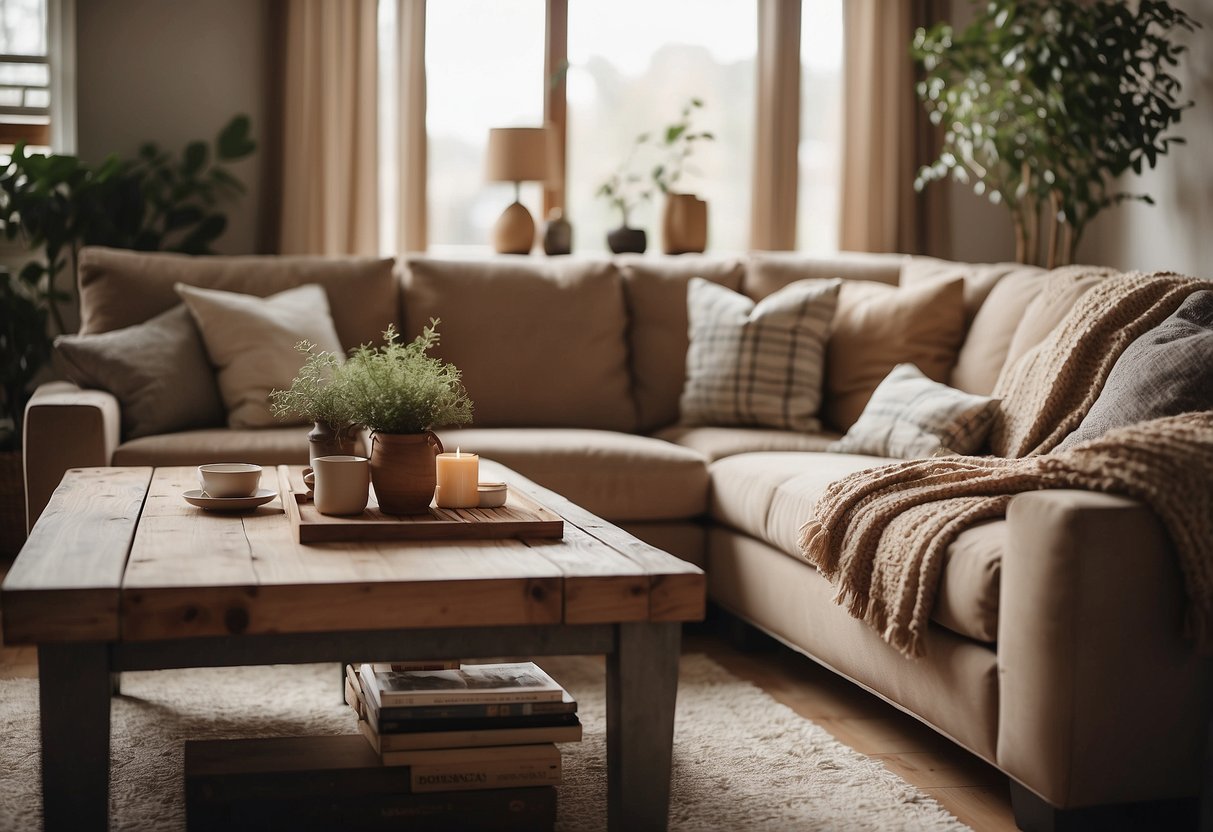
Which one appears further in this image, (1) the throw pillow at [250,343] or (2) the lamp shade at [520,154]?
(2) the lamp shade at [520,154]

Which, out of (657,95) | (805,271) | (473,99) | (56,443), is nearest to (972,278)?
(805,271)

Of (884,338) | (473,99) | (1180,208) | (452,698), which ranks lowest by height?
(452,698)

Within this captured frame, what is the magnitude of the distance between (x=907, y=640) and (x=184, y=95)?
3353 millimetres

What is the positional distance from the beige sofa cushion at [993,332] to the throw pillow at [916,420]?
144mm

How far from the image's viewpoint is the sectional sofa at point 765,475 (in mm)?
1842

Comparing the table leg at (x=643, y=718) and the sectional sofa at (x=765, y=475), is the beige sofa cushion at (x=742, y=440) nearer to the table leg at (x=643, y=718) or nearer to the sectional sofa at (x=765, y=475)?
the sectional sofa at (x=765, y=475)

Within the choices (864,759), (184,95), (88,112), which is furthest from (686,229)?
(864,759)

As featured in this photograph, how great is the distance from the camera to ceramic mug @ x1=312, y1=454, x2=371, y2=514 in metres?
2.01

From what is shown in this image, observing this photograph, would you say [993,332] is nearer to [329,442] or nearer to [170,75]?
[329,442]

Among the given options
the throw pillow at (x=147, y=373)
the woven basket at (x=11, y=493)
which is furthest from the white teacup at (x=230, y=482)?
the woven basket at (x=11, y=493)

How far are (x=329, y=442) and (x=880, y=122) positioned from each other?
10.7ft

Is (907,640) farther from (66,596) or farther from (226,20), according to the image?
(226,20)

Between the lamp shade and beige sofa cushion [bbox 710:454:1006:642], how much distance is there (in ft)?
4.69

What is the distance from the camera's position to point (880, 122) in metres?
4.86
